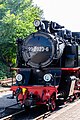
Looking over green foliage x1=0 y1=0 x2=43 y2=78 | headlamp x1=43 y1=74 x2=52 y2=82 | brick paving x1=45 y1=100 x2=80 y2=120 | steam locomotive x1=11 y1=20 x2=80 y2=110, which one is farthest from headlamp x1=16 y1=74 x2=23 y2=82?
green foliage x1=0 y1=0 x2=43 y2=78

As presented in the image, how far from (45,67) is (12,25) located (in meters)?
11.7

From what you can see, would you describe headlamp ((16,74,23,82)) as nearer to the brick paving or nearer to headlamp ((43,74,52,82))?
headlamp ((43,74,52,82))

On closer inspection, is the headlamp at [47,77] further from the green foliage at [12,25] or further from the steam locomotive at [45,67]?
the green foliage at [12,25]

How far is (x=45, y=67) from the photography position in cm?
1053

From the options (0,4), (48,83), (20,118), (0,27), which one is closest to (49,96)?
(48,83)

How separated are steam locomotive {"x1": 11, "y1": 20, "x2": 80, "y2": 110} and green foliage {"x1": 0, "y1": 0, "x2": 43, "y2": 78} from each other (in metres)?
10.5

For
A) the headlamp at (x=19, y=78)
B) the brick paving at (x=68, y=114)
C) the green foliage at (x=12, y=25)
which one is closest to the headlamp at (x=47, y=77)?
the headlamp at (x=19, y=78)

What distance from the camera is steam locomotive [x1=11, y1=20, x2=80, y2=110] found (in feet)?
32.3

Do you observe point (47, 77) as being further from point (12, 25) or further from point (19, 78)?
point (12, 25)

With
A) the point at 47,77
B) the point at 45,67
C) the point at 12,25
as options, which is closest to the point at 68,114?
the point at 47,77

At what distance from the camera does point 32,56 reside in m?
10.7

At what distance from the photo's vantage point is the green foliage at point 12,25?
21.5m

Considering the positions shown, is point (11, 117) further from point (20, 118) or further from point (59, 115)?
point (59, 115)

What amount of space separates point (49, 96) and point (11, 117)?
150cm
